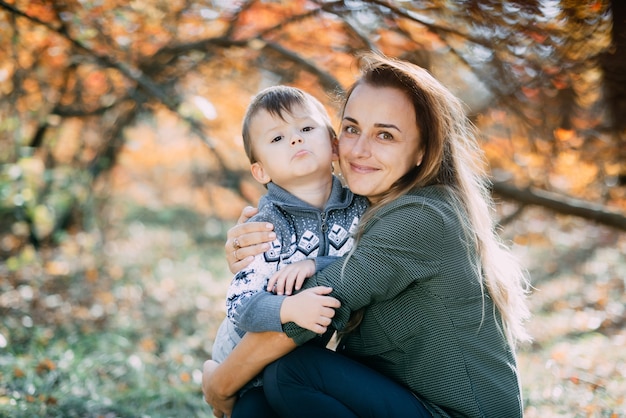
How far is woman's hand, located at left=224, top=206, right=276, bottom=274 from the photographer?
2.20 meters

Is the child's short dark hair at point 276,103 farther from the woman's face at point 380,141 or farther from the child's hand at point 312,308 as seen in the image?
the child's hand at point 312,308

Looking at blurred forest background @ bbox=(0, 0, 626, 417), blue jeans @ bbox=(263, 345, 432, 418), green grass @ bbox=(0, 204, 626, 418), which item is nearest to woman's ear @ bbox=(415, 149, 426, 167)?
blue jeans @ bbox=(263, 345, 432, 418)

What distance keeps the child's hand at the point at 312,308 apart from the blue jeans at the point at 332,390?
0.20 m

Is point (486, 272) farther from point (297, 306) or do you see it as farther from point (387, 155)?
point (297, 306)

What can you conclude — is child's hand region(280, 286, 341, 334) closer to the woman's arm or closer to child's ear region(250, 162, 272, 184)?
the woman's arm

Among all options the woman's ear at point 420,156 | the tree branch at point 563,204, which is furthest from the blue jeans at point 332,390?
the tree branch at point 563,204

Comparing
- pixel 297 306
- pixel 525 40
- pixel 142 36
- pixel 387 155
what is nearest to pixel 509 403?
pixel 297 306

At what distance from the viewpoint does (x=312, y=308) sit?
1.91m

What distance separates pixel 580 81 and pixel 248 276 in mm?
2694

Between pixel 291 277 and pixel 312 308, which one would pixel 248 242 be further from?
pixel 312 308

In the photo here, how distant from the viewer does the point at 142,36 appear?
484 centimetres

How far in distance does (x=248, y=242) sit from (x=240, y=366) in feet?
1.44

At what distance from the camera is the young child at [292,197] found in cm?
217

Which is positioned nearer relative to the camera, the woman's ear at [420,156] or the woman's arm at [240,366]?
the woman's arm at [240,366]
